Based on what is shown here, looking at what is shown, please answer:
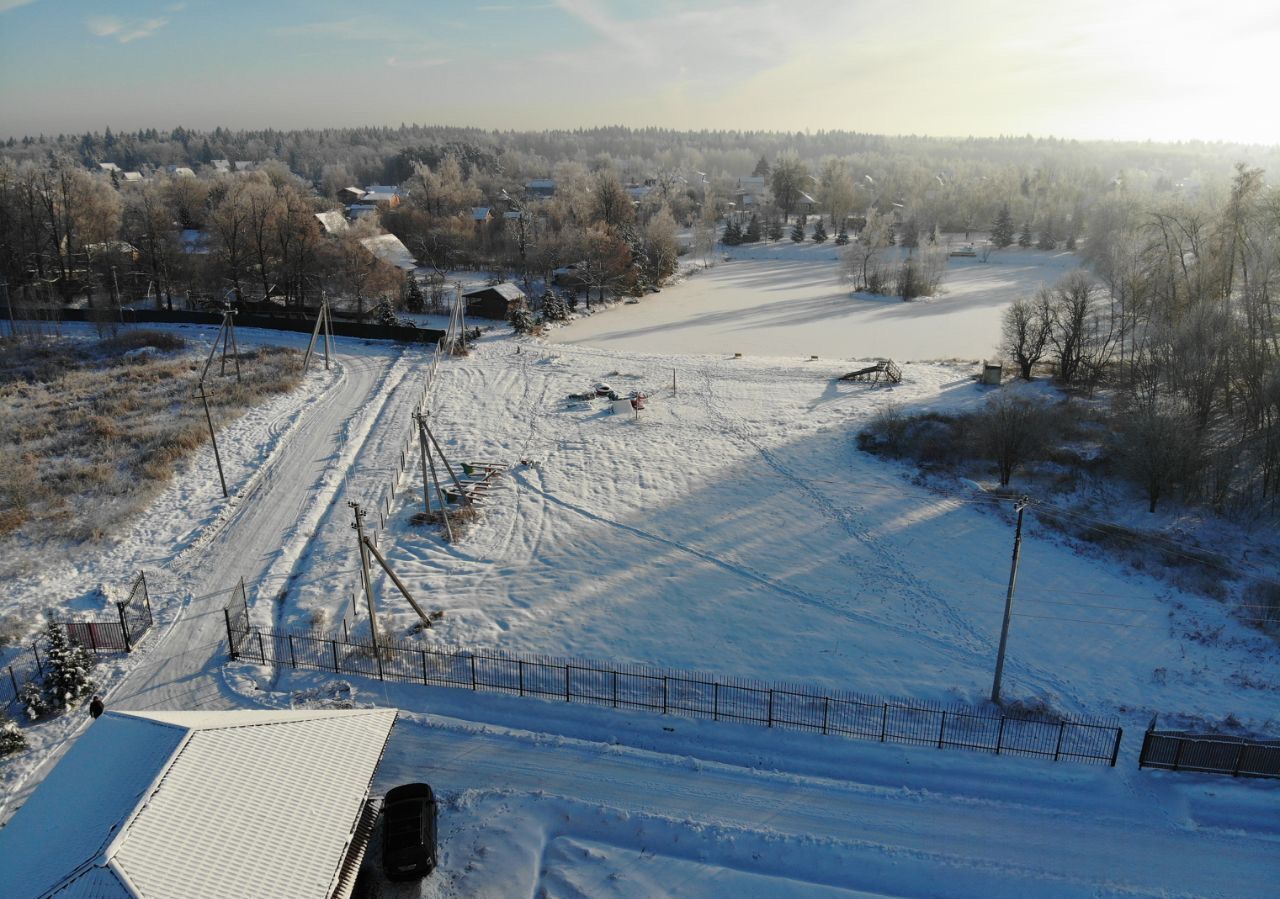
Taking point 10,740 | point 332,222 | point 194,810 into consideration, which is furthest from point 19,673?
point 332,222

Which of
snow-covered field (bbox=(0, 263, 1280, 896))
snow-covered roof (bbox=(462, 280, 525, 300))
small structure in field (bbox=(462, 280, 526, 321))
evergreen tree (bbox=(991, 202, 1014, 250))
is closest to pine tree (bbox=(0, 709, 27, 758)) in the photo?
snow-covered field (bbox=(0, 263, 1280, 896))

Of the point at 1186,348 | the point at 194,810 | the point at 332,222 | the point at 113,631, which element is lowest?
the point at 113,631

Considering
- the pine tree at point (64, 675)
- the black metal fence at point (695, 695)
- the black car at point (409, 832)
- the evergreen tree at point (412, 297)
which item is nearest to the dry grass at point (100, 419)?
the pine tree at point (64, 675)

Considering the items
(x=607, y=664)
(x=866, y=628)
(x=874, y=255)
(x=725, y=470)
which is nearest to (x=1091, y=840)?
(x=866, y=628)

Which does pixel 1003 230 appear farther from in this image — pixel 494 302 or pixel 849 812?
pixel 849 812

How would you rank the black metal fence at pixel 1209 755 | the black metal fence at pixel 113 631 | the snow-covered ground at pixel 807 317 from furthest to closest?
the snow-covered ground at pixel 807 317
the black metal fence at pixel 113 631
the black metal fence at pixel 1209 755

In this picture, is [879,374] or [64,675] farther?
[879,374]

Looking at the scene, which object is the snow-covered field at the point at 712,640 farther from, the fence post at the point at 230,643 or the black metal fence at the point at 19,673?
the black metal fence at the point at 19,673
